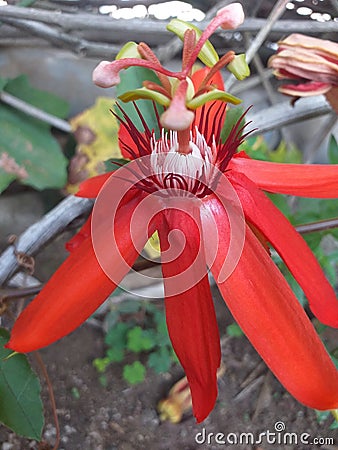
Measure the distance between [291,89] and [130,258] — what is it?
0.32 meters

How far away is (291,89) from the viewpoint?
0.62 metres

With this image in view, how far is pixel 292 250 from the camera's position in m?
0.43

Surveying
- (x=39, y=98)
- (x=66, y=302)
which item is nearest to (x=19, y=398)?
(x=66, y=302)

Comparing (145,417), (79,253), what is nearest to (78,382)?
(145,417)

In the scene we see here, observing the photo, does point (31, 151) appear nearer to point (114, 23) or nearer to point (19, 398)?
point (114, 23)

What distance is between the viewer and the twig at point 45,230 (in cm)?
60

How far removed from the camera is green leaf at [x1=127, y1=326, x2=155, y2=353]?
34.0 inches

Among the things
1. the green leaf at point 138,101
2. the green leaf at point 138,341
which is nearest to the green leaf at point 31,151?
the green leaf at point 138,341

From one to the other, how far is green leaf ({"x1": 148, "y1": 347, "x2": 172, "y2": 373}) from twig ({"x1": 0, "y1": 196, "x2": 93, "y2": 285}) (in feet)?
0.97

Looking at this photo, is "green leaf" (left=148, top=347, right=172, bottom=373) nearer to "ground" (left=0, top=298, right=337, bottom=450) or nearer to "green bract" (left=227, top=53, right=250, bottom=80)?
"ground" (left=0, top=298, right=337, bottom=450)

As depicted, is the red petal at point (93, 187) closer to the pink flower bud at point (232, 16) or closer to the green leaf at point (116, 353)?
the pink flower bud at point (232, 16)

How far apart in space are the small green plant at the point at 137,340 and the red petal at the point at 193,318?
43cm

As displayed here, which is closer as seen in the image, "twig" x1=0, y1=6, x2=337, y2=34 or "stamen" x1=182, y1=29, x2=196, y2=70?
"stamen" x1=182, y1=29, x2=196, y2=70

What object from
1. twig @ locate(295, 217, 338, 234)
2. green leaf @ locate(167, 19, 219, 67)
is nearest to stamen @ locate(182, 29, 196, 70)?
green leaf @ locate(167, 19, 219, 67)
